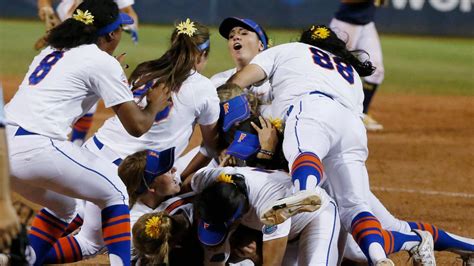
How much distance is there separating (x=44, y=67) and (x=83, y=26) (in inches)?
12.2

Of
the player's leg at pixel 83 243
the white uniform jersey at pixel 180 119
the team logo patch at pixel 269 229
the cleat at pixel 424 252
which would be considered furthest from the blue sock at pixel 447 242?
the player's leg at pixel 83 243

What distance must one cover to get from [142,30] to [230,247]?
49.6ft

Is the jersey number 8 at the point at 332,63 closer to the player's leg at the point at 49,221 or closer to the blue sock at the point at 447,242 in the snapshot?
the blue sock at the point at 447,242

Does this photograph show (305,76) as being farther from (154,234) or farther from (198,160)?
(154,234)

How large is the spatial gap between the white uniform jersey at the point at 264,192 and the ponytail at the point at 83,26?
103 cm

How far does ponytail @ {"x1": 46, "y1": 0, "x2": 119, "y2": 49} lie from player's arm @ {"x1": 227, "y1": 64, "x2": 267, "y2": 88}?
1101 mm

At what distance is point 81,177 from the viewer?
16.0ft

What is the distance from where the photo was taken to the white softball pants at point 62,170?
4844 mm

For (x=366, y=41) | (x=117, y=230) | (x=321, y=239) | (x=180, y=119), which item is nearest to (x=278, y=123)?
(x=180, y=119)

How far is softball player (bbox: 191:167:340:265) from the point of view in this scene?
507cm

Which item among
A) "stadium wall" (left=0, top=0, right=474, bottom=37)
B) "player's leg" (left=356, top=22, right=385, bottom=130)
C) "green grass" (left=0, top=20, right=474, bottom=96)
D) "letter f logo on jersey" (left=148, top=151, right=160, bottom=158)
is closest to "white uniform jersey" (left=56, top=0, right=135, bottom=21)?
"player's leg" (left=356, top=22, right=385, bottom=130)

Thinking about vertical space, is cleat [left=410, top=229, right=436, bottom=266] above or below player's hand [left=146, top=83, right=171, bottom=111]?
below

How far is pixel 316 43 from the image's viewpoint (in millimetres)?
6301

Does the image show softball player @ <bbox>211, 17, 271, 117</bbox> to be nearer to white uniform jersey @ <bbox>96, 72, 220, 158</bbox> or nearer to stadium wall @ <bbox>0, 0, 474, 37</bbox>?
white uniform jersey @ <bbox>96, 72, 220, 158</bbox>
